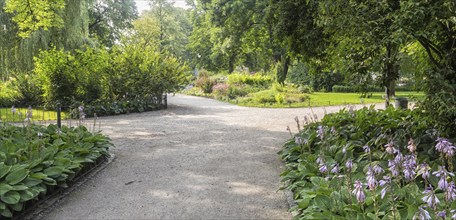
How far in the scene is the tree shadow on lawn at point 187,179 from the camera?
13.7 ft

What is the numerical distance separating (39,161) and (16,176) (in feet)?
1.72

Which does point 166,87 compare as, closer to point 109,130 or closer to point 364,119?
point 109,130

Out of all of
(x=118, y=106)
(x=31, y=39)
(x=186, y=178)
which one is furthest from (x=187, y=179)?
(x=31, y=39)

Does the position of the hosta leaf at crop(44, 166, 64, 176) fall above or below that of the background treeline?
below

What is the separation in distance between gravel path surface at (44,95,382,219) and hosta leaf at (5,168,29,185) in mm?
530

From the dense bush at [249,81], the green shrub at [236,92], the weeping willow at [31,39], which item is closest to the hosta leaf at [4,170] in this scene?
the weeping willow at [31,39]

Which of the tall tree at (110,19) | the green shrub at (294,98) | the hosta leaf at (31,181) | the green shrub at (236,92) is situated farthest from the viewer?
the tall tree at (110,19)

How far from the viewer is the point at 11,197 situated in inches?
141

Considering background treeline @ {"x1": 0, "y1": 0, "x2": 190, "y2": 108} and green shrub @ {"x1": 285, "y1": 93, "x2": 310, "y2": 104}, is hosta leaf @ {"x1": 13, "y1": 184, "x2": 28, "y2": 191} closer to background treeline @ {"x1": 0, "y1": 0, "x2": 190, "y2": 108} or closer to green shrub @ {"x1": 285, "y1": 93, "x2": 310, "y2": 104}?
background treeline @ {"x1": 0, "y1": 0, "x2": 190, "y2": 108}

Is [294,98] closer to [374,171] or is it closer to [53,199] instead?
[53,199]

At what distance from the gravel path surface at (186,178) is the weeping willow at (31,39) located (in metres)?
8.21

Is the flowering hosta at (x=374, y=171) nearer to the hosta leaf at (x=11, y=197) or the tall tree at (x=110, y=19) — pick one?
the hosta leaf at (x=11, y=197)

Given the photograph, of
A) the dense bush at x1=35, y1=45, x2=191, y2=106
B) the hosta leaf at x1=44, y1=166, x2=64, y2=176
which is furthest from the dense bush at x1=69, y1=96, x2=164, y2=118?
the hosta leaf at x1=44, y1=166, x2=64, y2=176

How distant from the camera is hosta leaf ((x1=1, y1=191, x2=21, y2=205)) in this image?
11.5 feet
